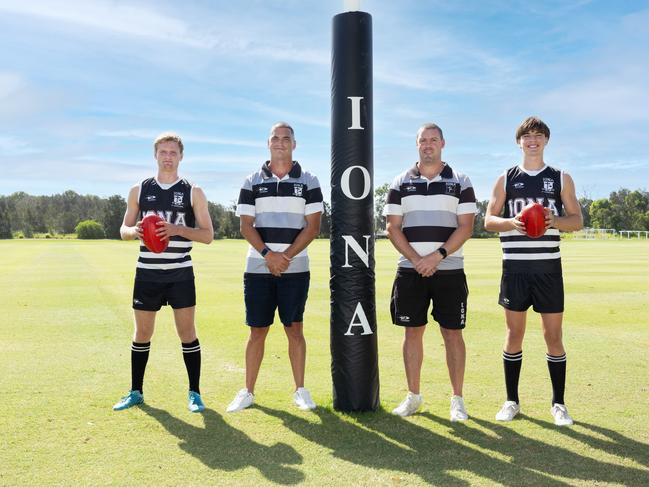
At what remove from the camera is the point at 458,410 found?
503 centimetres

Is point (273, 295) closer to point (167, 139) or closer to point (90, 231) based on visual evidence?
point (167, 139)

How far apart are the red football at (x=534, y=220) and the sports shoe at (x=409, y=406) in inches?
65.1

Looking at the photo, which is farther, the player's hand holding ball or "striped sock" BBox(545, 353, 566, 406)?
"striped sock" BBox(545, 353, 566, 406)

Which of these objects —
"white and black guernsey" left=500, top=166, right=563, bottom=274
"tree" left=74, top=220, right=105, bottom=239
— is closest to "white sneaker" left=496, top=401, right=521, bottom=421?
"white and black guernsey" left=500, top=166, right=563, bottom=274

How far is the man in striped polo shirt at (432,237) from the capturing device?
16.6 feet

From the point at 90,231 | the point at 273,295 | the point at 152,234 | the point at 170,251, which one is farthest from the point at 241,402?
the point at 90,231

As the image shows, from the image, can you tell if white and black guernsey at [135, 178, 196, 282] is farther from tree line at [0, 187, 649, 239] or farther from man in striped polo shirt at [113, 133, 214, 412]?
tree line at [0, 187, 649, 239]

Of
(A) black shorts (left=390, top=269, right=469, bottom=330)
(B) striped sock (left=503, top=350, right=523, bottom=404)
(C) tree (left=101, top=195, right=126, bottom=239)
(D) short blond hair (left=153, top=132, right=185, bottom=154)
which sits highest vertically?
(C) tree (left=101, top=195, right=126, bottom=239)

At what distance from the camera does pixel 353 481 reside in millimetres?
3775

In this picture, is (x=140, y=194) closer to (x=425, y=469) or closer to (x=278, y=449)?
(x=278, y=449)

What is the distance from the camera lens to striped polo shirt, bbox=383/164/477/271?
5062mm

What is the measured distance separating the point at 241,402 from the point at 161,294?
1166 mm

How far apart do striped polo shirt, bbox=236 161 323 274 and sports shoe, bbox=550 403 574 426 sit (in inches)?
94.0

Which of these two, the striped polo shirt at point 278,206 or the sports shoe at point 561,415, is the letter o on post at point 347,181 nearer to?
the striped polo shirt at point 278,206
